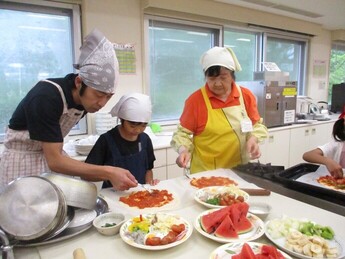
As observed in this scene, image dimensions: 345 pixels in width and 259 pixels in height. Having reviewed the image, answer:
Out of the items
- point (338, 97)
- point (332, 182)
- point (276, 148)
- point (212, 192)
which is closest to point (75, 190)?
point (212, 192)

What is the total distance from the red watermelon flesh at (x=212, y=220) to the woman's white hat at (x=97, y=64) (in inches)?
23.6

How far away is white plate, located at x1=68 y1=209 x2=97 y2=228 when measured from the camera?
91 cm

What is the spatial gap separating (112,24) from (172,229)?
2.29 m

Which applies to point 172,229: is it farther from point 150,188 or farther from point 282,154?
point 282,154

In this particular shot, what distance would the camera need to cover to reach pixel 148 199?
1.14 meters

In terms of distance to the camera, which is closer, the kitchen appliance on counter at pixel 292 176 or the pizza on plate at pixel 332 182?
the kitchen appliance on counter at pixel 292 176

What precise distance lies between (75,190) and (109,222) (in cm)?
16

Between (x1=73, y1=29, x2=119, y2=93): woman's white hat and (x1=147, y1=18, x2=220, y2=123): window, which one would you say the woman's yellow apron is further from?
(x1=147, y1=18, x2=220, y2=123): window

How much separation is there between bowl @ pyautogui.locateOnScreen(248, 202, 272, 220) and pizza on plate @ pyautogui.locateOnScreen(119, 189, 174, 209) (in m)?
0.33

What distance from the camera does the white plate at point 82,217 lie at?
35.8 inches

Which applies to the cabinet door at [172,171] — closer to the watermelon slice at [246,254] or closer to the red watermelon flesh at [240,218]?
the red watermelon flesh at [240,218]

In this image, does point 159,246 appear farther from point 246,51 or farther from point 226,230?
point 246,51

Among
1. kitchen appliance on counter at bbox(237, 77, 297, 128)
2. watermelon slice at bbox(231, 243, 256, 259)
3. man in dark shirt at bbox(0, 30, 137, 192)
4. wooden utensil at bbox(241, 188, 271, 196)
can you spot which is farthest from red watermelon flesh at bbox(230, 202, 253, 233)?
kitchen appliance on counter at bbox(237, 77, 297, 128)

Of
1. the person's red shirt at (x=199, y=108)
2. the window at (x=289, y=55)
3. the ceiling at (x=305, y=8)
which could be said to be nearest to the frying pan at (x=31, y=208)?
the person's red shirt at (x=199, y=108)
